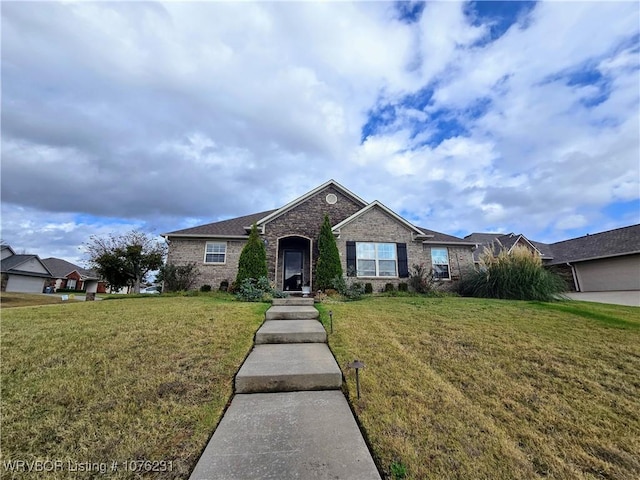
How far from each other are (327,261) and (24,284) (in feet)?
117

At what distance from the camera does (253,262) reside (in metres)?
11.6

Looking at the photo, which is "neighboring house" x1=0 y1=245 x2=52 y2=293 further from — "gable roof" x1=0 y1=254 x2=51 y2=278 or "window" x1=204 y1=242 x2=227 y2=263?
"window" x1=204 y1=242 x2=227 y2=263

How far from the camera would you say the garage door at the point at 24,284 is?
27.3m

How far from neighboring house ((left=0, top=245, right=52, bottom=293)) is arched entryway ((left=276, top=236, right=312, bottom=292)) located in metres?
31.3

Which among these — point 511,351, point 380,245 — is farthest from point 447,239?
point 511,351

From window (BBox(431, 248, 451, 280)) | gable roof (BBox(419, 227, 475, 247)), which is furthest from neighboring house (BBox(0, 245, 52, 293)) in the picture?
window (BBox(431, 248, 451, 280))

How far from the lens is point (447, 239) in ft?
48.8

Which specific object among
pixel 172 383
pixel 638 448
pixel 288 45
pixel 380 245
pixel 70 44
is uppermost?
pixel 288 45

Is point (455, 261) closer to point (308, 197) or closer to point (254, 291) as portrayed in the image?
point (308, 197)

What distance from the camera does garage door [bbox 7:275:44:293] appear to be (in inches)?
1076

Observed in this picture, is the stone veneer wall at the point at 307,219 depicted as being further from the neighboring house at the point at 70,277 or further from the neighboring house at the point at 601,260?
the neighboring house at the point at 70,277

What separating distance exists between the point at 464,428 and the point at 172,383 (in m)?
Answer: 3.08

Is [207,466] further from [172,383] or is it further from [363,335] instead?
[363,335]

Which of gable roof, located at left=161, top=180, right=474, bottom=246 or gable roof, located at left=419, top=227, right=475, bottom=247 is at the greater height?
gable roof, located at left=161, top=180, right=474, bottom=246
